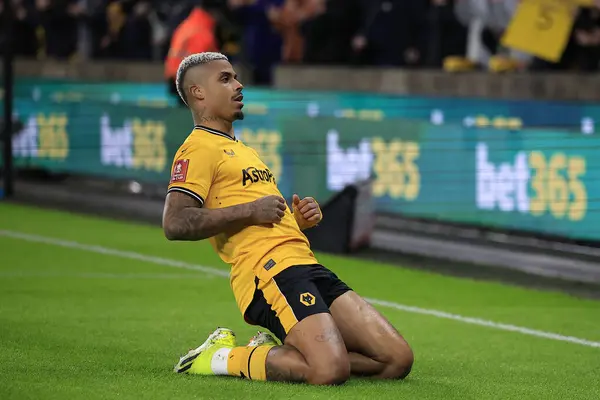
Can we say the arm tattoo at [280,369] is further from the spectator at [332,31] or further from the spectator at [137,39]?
the spectator at [137,39]

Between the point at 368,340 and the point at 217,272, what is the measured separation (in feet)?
16.6

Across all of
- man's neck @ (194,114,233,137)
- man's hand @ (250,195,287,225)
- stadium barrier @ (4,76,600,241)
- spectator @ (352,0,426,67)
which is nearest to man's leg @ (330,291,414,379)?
man's hand @ (250,195,287,225)

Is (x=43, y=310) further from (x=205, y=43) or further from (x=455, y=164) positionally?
(x=205, y=43)

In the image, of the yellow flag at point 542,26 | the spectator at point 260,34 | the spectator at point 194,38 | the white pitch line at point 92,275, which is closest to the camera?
the white pitch line at point 92,275

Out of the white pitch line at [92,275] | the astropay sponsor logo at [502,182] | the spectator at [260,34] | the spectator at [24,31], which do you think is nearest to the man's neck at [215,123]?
the white pitch line at [92,275]

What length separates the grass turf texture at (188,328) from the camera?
288 inches

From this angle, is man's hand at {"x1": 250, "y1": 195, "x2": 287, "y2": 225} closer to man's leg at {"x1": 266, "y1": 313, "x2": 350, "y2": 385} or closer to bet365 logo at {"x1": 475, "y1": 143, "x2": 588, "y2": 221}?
man's leg at {"x1": 266, "y1": 313, "x2": 350, "y2": 385}

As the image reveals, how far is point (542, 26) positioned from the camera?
1606 centimetres

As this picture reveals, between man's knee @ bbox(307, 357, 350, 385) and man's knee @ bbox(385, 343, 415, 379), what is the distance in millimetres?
356

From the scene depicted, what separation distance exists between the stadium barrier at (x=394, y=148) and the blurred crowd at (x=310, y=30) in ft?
3.26

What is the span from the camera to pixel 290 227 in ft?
25.0

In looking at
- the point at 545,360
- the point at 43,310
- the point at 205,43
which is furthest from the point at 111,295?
the point at 205,43

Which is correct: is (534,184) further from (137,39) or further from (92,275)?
(137,39)

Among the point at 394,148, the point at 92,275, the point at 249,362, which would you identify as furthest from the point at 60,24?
the point at 249,362
